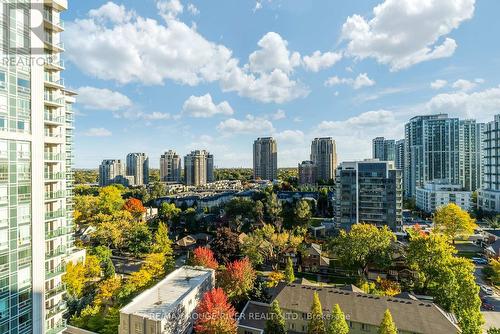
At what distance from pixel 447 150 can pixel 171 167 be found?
4238 inches

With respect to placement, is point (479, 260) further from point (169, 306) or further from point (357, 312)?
point (169, 306)

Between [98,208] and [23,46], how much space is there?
4035 cm

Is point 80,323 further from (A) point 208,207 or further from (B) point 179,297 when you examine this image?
(A) point 208,207

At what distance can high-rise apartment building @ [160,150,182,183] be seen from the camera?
424ft

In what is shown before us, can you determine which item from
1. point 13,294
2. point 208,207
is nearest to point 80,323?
point 13,294

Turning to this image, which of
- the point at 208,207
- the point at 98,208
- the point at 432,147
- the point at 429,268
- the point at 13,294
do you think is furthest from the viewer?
the point at 432,147

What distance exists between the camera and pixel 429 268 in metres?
24.0

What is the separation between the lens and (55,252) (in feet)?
56.6

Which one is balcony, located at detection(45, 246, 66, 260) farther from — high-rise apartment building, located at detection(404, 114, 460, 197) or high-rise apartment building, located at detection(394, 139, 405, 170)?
high-rise apartment building, located at detection(394, 139, 405, 170)

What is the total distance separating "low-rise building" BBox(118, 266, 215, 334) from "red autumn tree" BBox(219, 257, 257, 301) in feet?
3.68

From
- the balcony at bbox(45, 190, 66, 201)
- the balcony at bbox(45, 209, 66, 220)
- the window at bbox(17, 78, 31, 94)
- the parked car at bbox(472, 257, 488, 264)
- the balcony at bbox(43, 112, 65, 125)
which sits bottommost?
the parked car at bbox(472, 257, 488, 264)

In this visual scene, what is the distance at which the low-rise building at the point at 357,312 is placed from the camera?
17.2m

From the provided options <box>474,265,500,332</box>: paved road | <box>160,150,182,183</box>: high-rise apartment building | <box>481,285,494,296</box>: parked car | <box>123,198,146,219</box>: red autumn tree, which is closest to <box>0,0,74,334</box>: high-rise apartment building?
<box>474,265,500,332</box>: paved road

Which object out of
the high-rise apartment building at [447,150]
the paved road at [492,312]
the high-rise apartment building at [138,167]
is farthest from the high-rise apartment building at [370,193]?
the high-rise apartment building at [138,167]
